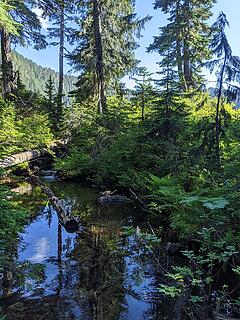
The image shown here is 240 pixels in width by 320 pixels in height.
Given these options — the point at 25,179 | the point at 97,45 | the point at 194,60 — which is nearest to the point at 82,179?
the point at 25,179

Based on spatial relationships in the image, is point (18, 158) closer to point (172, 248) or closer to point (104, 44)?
point (172, 248)

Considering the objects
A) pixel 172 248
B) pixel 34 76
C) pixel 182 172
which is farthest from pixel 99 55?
pixel 34 76

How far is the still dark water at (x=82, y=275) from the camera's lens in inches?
176

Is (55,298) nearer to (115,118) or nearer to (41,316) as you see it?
(41,316)

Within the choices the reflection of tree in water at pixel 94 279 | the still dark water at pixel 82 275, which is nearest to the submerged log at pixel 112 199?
the still dark water at pixel 82 275

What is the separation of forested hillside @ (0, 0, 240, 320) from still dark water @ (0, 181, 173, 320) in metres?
0.03

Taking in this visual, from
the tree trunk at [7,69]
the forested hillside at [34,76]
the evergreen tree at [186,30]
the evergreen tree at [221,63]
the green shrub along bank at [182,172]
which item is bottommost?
the green shrub along bank at [182,172]

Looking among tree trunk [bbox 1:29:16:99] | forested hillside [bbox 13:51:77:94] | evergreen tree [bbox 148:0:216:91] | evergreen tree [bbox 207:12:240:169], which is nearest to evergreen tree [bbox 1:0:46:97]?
tree trunk [bbox 1:29:16:99]

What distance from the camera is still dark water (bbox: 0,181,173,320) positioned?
448cm

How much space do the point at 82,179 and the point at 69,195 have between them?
313cm

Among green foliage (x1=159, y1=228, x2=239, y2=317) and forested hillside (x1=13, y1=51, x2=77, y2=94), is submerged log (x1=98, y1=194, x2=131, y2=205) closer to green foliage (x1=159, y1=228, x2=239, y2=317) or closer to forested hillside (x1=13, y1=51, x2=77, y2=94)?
green foliage (x1=159, y1=228, x2=239, y2=317)

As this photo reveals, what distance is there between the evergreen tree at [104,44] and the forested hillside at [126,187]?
0.08m

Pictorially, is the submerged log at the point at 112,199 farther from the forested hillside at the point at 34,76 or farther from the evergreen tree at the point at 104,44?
the forested hillside at the point at 34,76

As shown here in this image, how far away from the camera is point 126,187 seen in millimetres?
11844
